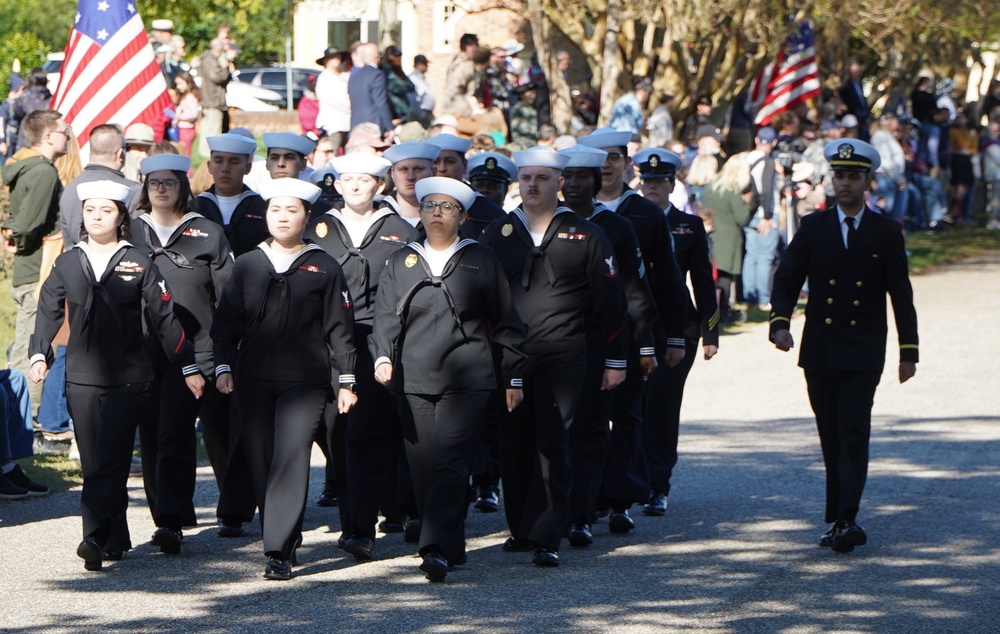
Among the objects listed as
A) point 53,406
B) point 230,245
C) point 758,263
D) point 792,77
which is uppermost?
point 792,77

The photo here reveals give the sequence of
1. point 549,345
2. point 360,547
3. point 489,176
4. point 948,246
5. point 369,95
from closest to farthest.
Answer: point 360,547
point 549,345
point 489,176
point 369,95
point 948,246

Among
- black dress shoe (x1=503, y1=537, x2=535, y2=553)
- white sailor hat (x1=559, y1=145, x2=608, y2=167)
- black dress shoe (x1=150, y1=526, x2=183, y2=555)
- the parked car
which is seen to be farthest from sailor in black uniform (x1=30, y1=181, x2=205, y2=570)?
the parked car

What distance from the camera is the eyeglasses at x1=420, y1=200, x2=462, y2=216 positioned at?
320 inches

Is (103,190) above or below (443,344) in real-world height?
above

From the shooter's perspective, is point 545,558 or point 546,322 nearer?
point 545,558

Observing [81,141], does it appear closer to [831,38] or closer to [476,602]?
[476,602]

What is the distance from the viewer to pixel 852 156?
903 centimetres

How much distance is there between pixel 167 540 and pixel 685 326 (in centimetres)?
330

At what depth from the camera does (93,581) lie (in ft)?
25.9

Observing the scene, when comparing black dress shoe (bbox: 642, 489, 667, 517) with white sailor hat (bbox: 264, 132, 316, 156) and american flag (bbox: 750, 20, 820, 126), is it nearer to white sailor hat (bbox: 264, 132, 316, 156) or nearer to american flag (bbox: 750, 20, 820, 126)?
white sailor hat (bbox: 264, 132, 316, 156)

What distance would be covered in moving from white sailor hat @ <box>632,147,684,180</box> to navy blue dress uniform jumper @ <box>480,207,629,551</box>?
4.69ft

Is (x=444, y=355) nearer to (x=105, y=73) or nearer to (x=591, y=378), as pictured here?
(x=591, y=378)

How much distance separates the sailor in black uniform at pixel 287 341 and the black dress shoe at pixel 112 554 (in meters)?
0.79

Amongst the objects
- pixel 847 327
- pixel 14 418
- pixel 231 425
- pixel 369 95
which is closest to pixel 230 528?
pixel 231 425
